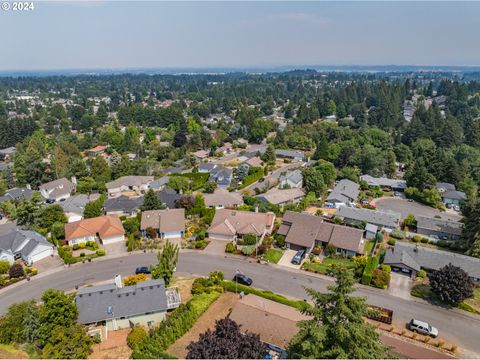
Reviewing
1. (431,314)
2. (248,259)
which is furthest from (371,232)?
(248,259)

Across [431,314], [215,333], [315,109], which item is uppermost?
[315,109]

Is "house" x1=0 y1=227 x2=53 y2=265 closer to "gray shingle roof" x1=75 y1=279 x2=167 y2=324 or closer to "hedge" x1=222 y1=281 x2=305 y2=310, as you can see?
"gray shingle roof" x1=75 y1=279 x2=167 y2=324

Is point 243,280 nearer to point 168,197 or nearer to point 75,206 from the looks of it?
point 168,197

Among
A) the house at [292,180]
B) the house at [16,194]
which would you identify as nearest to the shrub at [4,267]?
the house at [16,194]

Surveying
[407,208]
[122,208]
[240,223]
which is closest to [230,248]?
[240,223]

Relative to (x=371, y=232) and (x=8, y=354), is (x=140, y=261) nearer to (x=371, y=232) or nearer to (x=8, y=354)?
(x=8, y=354)

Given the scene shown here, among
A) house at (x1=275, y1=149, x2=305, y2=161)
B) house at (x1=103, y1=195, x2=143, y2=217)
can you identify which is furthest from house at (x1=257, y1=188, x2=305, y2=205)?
house at (x1=275, y1=149, x2=305, y2=161)
